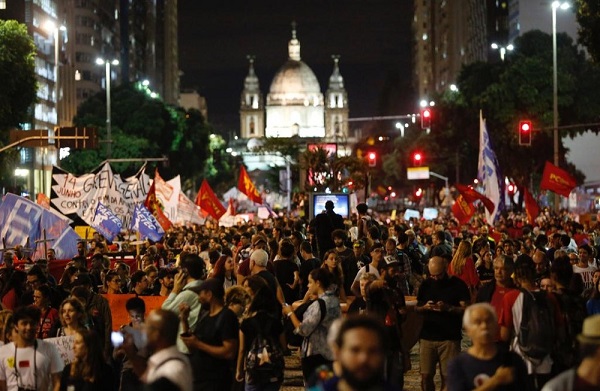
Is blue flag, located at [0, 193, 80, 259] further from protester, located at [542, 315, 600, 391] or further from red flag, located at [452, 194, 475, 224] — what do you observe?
protester, located at [542, 315, 600, 391]

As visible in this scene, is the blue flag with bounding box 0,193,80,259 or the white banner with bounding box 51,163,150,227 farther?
the white banner with bounding box 51,163,150,227

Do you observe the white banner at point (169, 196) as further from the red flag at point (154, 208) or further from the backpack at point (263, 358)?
the backpack at point (263, 358)

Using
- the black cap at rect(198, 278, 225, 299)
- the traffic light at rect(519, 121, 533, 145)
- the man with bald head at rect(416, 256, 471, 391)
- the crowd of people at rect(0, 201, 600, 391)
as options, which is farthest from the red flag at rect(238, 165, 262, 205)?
the black cap at rect(198, 278, 225, 299)

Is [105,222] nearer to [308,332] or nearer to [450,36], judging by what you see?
[308,332]

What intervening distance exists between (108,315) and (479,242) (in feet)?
28.5

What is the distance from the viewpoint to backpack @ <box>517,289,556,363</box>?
32.1 feet

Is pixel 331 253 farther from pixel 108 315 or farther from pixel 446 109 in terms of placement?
pixel 446 109

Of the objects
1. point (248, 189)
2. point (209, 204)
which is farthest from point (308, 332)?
point (248, 189)

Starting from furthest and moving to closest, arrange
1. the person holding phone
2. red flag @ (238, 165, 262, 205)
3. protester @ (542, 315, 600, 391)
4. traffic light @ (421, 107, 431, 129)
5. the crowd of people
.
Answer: red flag @ (238, 165, 262, 205)
traffic light @ (421, 107, 431, 129)
the person holding phone
the crowd of people
protester @ (542, 315, 600, 391)

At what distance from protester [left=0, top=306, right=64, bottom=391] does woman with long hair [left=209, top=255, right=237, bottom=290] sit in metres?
4.90

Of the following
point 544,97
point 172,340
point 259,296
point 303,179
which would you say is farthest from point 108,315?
point 544,97

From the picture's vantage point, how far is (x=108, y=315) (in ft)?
39.1

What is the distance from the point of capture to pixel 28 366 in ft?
30.6

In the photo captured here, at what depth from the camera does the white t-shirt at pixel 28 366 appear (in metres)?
9.32
